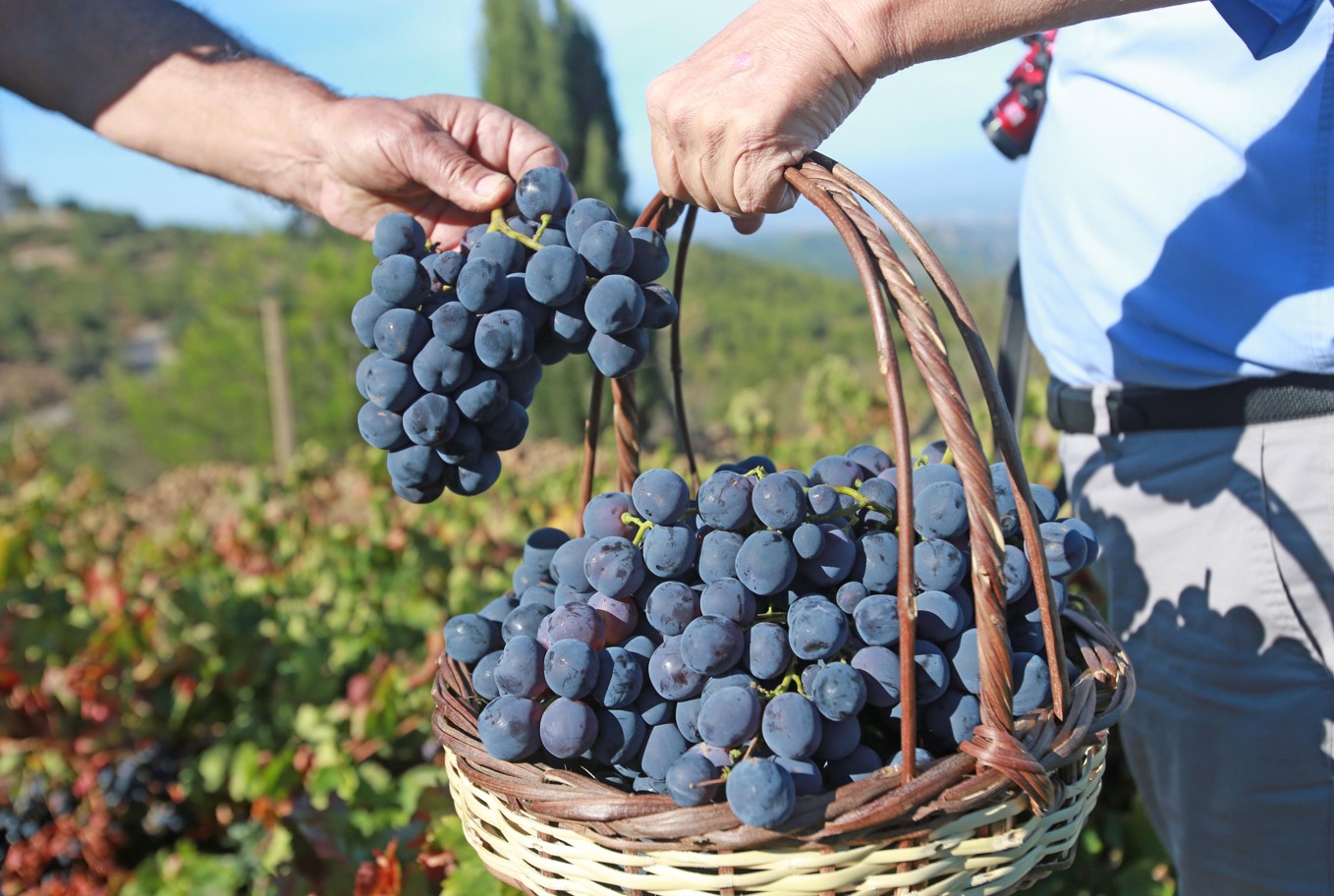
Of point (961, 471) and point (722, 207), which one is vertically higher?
point (722, 207)

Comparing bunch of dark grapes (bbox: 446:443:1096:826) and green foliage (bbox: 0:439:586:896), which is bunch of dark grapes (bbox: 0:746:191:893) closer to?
green foliage (bbox: 0:439:586:896)

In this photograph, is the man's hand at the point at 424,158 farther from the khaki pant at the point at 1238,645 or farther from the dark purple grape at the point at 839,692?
the khaki pant at the point at 1238,645

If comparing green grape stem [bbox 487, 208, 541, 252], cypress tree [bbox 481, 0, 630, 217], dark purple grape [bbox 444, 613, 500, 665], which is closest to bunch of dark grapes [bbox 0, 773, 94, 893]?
dark purple grape [bbox 444, 613, 500, 665]

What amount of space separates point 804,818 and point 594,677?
0.83ft

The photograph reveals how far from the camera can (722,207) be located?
1.09 metres

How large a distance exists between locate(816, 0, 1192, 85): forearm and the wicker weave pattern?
2.38 ft

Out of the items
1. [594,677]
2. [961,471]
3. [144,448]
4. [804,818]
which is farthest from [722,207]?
[144,448]

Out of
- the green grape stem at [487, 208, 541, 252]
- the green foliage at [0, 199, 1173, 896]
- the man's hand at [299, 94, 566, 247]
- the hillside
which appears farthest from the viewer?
the hillside

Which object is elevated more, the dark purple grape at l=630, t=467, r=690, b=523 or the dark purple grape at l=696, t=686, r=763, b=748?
the dark purple grape at l=630, t=467, r=690, b=523

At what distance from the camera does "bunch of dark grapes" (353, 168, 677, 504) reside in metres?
1.07

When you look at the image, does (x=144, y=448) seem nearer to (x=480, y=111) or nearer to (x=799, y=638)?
(x=480, y=111)

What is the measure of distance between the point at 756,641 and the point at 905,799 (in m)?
0.20

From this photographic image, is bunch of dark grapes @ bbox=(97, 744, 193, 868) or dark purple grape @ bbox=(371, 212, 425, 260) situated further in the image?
bunch of dark grapes @ bbox=(97, 744, 193, 868)

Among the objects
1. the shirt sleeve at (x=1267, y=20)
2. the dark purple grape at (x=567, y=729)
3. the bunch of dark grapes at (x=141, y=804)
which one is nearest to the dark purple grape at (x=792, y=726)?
the dark purple grape at (x=567, y=729)
